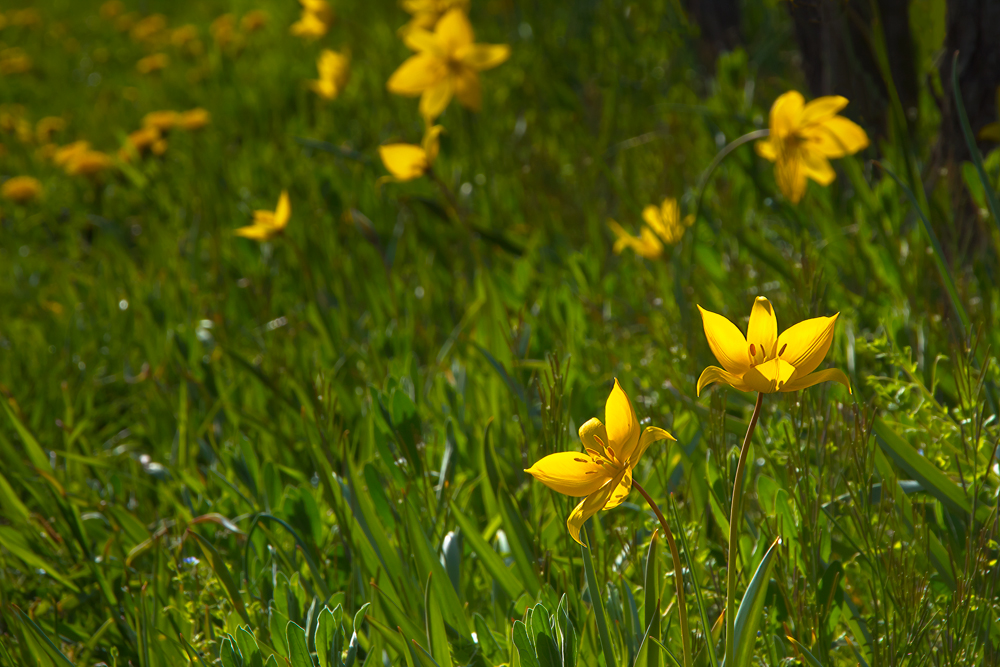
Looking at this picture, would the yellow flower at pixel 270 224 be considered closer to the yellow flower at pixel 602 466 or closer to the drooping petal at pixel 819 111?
the drooping petal at pixel 819 111

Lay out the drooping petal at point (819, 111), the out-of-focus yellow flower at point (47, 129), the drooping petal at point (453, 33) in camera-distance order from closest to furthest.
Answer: the drooping petal at point (819, 111) < the drooping petal at point (453, 33) < the out-of-focus yellow flower at point (47, 129)

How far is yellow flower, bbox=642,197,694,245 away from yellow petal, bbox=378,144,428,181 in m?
0.52

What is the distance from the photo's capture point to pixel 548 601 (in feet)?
2.93

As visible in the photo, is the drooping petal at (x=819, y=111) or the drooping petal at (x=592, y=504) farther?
the drooping petal at (x=819, y=111)

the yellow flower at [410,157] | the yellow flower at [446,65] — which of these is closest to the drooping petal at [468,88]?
the yellow flower at [446,65]

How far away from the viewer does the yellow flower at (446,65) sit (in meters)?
1.93

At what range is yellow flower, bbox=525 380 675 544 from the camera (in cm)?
67

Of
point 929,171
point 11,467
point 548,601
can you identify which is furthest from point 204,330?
point 929,171


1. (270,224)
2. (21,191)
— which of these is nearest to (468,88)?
(270,224)

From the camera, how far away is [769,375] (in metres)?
0.67

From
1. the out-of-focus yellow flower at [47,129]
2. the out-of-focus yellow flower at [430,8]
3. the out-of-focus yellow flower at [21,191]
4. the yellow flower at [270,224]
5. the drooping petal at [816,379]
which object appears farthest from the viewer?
the out-of-focus yellow flower at [47,129]

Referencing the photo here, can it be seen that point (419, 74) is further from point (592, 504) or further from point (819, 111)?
point (592, 504)

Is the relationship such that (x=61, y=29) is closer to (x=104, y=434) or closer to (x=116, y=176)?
(x=116, y=176)

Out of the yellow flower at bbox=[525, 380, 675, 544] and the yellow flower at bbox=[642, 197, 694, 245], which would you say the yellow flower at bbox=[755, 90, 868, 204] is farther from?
the yellow flower at bbox=[525, 380, 675, 544]
